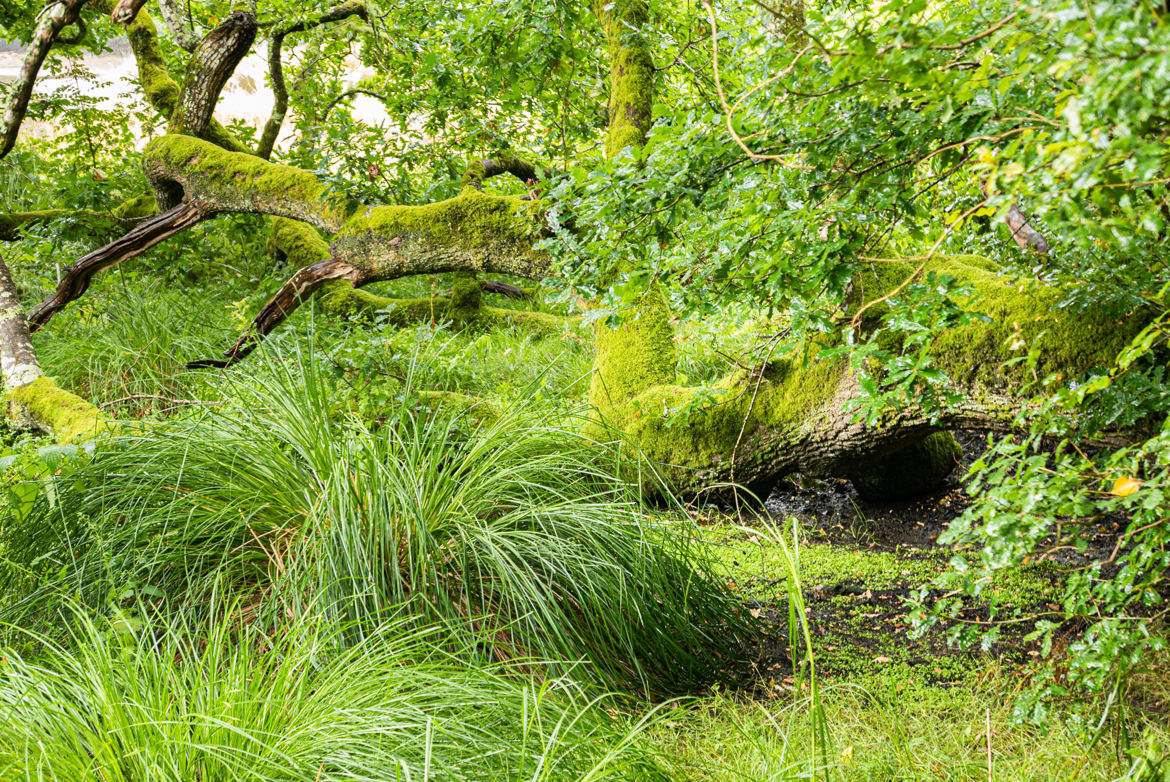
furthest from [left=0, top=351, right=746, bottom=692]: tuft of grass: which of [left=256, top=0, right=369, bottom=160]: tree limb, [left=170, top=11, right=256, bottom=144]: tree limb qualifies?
[left=256, top=0, right=369, bottom=160]: tree limb

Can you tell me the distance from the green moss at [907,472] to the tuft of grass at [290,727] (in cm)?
236

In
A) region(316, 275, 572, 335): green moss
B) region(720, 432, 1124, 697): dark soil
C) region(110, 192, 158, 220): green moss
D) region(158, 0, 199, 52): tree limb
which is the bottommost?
region(720, 432, 1124, 697): dark soil

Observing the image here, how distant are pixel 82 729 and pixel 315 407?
3.63ft

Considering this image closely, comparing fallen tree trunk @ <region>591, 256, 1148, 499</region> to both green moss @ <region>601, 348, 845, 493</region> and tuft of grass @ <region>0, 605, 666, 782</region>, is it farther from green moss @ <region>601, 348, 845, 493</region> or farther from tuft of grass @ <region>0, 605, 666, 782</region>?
tuft of grass @ <region>0, 605, 666, 782</region>

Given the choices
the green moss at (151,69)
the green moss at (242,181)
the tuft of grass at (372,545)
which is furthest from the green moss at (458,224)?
the green moss at (151,69)

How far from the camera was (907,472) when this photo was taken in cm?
367

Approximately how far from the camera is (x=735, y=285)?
1850 mm

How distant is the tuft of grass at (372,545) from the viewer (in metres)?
2.07

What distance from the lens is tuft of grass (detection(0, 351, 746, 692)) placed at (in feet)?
6.79

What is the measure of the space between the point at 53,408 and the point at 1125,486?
419 cm

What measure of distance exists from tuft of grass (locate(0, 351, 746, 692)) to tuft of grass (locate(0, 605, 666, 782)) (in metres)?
0.31

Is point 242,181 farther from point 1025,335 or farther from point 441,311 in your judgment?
point 1025,335

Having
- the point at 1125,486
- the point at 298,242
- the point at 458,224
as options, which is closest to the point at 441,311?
the point at 298,242

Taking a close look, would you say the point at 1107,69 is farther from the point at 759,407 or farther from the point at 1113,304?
the point at 759,407
